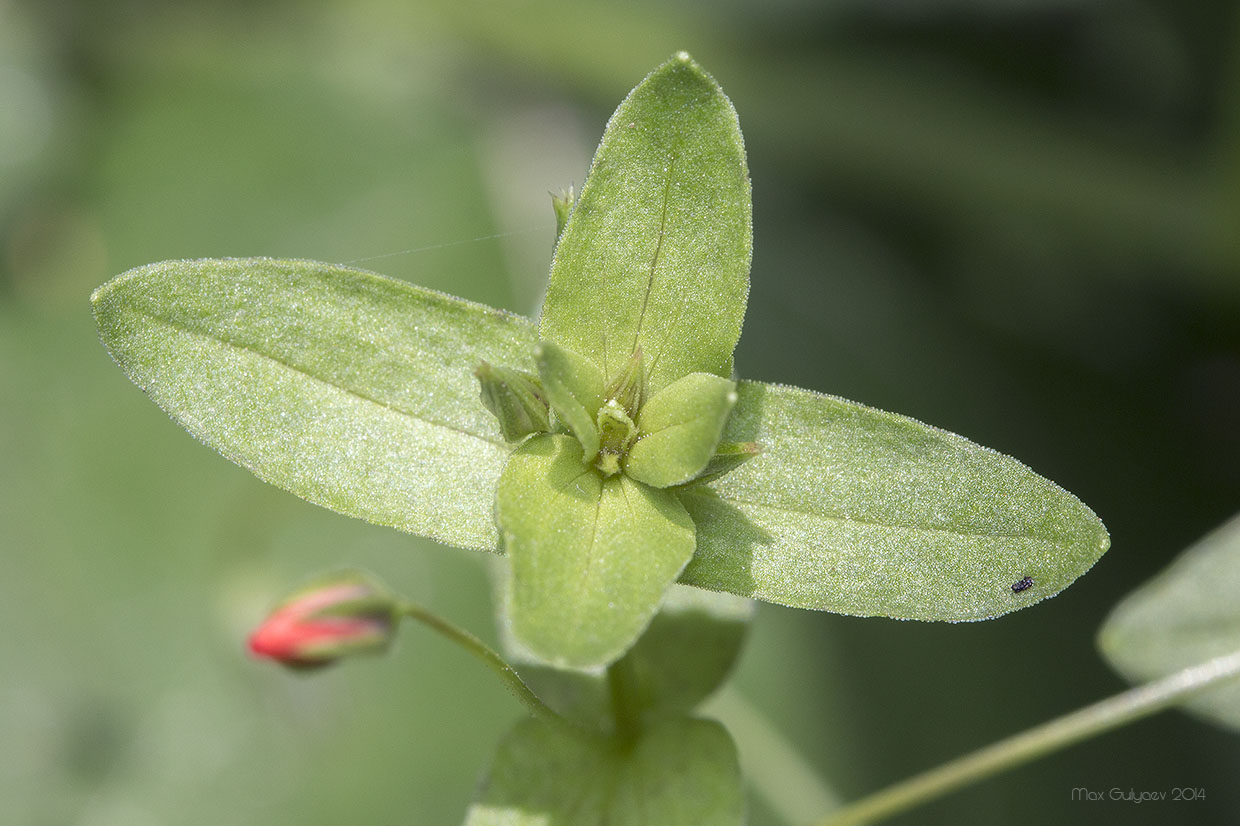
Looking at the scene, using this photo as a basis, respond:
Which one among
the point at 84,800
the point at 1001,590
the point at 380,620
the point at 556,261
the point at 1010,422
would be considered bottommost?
the point at 84,800

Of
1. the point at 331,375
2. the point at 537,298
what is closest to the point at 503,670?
the point at 331,375

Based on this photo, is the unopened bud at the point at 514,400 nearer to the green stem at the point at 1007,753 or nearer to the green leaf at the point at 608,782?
the green leaf at the point at 608,782

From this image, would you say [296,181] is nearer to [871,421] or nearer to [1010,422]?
[1010,422]

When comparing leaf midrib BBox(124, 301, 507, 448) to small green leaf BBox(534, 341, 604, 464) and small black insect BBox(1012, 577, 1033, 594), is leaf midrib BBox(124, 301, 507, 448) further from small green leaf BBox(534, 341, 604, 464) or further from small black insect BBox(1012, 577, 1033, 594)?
small black insect BBox(1012, 577, 1033, 594)

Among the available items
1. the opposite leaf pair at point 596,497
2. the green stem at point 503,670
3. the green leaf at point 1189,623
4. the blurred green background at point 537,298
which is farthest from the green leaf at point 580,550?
the blurred green background at point 537,298

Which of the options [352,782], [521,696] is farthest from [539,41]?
[521,696]

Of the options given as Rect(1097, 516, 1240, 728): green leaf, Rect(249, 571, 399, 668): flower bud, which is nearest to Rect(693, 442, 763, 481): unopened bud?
Rect(249, 571, 399, 668): flower bud
